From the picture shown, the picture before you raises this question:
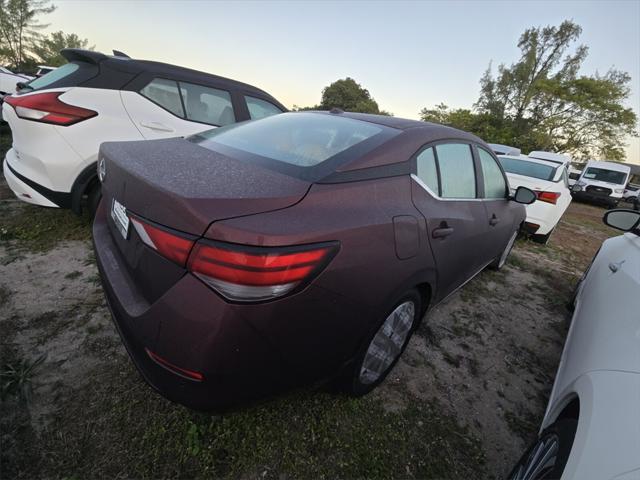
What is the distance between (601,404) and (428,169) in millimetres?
1282

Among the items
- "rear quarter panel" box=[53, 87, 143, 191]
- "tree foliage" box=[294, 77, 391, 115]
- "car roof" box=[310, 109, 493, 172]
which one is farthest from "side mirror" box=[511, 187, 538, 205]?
"tree foliage" box=[294, 77, 391, 115]

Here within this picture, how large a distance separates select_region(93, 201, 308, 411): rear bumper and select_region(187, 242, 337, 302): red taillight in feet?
0.17

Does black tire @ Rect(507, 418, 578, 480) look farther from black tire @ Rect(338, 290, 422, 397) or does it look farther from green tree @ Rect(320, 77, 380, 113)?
green tree @ Rect(320, 77, 380, 113)

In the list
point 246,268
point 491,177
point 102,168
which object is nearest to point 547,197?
point 491,177

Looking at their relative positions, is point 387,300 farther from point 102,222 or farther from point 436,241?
point 102,222

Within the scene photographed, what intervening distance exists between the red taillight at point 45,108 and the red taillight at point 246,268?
2.67 meters

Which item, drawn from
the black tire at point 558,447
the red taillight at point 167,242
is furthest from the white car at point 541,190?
the red taillight at point 167,242

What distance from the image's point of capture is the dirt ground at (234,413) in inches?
56.5

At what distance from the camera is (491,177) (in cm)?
280

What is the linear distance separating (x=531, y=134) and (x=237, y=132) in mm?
35813

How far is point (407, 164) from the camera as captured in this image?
5.46 feet

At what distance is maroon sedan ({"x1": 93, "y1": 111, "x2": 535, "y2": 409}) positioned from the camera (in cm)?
103

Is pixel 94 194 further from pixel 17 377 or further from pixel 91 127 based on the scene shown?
pixel 17 377

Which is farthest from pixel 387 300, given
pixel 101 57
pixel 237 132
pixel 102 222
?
pixel 101 57
